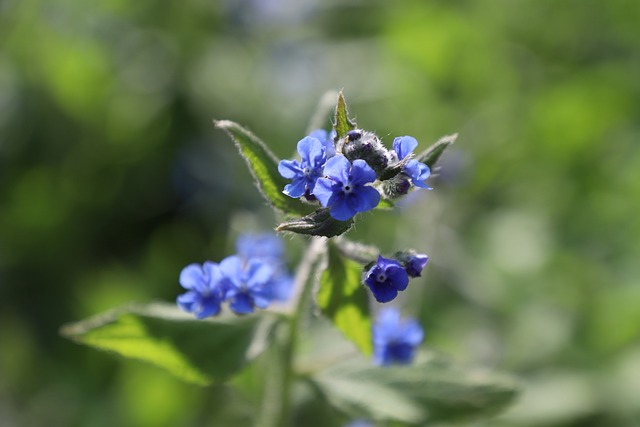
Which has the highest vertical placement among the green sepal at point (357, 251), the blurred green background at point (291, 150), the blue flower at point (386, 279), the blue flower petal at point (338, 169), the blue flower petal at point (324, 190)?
the blurred green background at point (291, 150)

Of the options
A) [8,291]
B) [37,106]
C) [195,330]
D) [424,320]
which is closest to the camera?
[195,330]

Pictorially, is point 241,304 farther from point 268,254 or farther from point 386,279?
point 268,254

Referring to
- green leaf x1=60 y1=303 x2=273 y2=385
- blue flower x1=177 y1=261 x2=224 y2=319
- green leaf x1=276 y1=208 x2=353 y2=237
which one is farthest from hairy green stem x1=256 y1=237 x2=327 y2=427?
green leaf x1=276 y1=208 x2=353 y2=237

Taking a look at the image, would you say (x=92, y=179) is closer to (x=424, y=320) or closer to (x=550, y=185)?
(x=424, y=320)

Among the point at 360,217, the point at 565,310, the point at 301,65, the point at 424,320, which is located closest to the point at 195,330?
the point at 360,217

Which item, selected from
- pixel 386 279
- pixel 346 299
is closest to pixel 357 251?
pixel 346 299

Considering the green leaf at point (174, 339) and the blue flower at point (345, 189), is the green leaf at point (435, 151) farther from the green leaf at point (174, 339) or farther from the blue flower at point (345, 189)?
the green leaf at point (174, 339)

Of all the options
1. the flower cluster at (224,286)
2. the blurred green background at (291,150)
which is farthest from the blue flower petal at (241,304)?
the blurred green background at (291,150)
